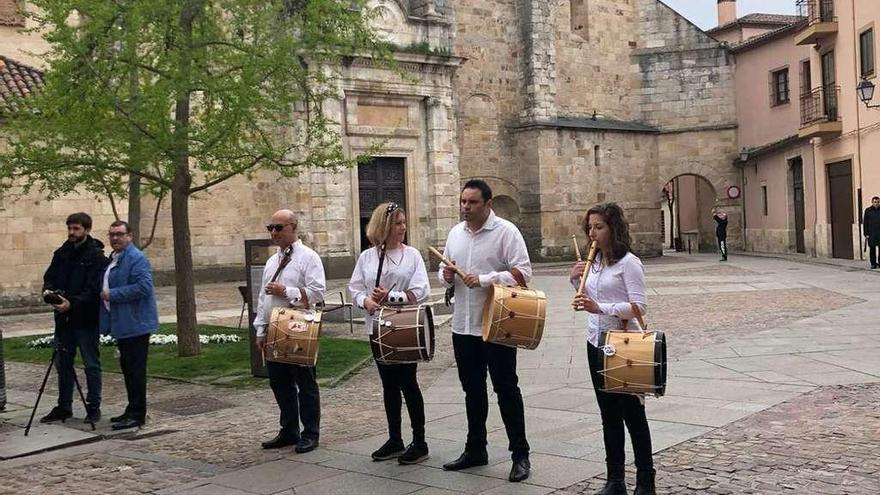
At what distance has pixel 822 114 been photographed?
27.2 meters

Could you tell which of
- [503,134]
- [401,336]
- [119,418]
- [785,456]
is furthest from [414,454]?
[503,134]

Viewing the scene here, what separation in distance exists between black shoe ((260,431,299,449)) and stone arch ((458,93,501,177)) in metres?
23.3

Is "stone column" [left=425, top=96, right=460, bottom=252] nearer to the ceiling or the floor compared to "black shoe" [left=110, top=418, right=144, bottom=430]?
nearer to the ceiling

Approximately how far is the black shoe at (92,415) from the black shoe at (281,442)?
211 centimetres

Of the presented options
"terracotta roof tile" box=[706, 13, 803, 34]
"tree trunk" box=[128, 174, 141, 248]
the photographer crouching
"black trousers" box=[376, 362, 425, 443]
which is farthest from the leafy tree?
"terracotta roof tile" box=[706, 13, 803, 34]

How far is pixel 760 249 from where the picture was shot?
112ft

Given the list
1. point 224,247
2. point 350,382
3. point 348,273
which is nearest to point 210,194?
point 224,247

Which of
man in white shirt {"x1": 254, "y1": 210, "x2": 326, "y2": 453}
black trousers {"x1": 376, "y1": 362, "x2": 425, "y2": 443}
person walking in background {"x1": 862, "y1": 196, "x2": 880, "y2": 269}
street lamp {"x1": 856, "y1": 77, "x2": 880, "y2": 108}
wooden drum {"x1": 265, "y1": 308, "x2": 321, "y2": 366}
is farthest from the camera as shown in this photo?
street lamp {"x1": 856, "y1": 77, "x2": 880, "y2": 108}

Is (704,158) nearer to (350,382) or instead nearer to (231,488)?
(350,382)

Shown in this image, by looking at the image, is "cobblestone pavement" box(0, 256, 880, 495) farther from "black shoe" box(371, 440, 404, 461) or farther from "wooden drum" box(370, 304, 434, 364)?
"wooden drum" box(370, 304, 434, 364)

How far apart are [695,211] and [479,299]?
1541 inches

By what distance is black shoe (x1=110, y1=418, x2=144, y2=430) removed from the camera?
26.0 ft

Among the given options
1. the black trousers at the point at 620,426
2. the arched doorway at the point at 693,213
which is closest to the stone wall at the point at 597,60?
the arched doorway at the point at 693,213

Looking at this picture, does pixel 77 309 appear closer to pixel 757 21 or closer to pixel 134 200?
pixel 134 200
